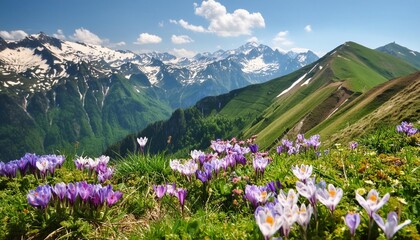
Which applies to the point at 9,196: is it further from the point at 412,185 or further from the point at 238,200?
the point at 412,185

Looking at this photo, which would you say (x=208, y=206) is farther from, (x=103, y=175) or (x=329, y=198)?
(x=329, y=198)

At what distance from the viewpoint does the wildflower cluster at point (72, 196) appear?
17.9 ft

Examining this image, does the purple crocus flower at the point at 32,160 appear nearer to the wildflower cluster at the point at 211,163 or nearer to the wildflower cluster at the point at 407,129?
the wildflower cluster at the point at 211,163

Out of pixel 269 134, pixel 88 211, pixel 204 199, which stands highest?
pixel 88 211

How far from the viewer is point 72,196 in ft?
18.2

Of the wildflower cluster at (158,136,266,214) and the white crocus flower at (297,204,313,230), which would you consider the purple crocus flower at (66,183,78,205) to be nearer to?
the wildflower cluster at (158,136,266,214)

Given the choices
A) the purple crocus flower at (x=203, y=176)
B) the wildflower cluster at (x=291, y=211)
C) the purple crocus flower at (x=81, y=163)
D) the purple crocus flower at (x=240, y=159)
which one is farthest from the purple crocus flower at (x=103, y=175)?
the wildflower cluster at (x=291, y=211)

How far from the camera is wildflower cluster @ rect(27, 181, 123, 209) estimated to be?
5445 mm

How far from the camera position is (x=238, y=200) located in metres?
6.73

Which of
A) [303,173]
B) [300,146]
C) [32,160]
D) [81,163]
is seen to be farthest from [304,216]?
[300,146]

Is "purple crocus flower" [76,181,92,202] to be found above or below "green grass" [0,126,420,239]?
above

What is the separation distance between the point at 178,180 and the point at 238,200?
100 inches

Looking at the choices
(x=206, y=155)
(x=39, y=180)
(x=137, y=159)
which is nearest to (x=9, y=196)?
(x=39, y=180)

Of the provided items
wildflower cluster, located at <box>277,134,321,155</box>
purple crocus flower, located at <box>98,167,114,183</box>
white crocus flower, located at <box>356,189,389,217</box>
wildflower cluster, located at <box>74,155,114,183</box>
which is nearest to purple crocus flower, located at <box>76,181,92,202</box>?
purple crocus flower, located at <box>98,167,114,183</box>
